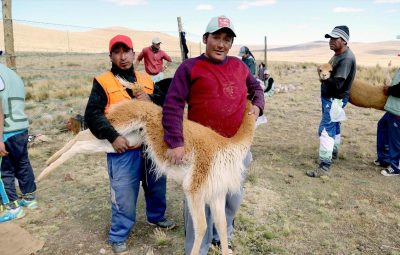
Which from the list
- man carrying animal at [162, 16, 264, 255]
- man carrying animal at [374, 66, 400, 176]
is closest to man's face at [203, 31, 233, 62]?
man carrying animal at [162, 16, 264, 255]

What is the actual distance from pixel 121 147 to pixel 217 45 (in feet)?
3.72

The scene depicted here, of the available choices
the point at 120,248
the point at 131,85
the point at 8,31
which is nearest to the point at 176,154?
the point at 131,85

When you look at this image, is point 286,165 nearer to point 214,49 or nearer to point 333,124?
point 333,124

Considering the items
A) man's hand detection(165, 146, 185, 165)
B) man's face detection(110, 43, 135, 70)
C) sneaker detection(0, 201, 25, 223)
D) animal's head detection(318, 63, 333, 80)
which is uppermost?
man's face detection(110, 43, 135, 70)

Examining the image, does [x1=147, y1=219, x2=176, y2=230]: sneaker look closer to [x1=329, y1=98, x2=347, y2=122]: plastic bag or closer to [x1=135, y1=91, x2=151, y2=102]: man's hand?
[x1=135, y1=91, x2=151, y2=102]: man's hand

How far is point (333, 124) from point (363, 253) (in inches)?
89.3

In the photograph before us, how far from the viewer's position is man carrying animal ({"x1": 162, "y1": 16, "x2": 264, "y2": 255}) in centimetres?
245

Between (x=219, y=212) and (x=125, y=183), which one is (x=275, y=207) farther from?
(x=125, y=183)

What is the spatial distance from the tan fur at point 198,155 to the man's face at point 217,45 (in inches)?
20.4

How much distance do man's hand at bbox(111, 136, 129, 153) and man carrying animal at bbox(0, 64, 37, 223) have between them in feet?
5.11

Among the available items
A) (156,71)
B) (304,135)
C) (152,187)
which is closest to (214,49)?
(152,187)

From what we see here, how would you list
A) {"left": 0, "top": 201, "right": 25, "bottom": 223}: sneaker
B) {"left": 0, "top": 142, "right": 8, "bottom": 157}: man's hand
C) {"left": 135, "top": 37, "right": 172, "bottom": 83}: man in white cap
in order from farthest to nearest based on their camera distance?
{"left": 135, "top": 37, "right": 172, "bottom": 83}: man in white cap → {"left": 0, "top": 201, "right": 25, "bottom": 223}: sneaker → {"left": 0, "top": 142, "right": 8, "bottom": 157}: man's hand

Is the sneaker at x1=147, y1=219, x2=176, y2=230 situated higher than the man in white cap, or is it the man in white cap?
the man in white cap

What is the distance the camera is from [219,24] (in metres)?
2.43
